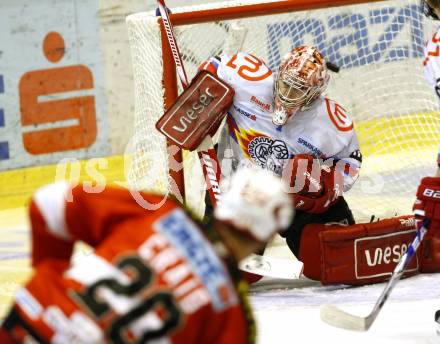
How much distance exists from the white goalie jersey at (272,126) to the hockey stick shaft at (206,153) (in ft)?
0.33

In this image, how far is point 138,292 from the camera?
1.86 meters

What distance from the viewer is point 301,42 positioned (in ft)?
16.1

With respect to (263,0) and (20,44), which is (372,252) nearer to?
(263,0)

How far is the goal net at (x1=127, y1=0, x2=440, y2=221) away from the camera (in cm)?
413

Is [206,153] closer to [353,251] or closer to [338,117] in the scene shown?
[338,117]

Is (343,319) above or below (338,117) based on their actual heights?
below

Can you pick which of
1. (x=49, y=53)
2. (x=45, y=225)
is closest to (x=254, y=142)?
(x=45, y=225)

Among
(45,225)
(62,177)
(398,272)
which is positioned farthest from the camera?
(62,177)

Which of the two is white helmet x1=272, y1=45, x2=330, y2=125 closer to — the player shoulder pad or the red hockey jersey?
the player shoulder pad

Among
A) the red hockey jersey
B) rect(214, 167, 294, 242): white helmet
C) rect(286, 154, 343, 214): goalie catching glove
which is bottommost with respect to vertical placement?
rect(286, 154, 343, 214): goalie catching glove

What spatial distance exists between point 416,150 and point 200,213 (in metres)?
1.14

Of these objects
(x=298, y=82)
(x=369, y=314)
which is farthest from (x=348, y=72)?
(x=369, y=314)

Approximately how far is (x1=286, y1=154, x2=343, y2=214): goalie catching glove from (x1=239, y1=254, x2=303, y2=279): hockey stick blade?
215mm

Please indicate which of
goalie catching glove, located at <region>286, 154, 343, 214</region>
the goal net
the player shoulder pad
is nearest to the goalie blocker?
goalie catching glove, located at <region>286, 154, 343, 214</region>
